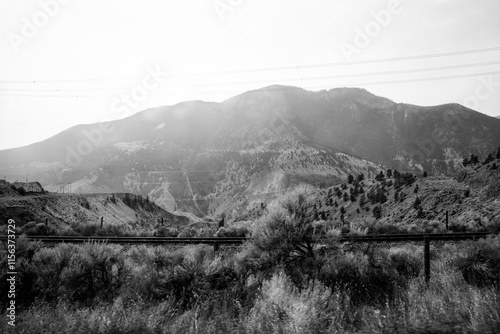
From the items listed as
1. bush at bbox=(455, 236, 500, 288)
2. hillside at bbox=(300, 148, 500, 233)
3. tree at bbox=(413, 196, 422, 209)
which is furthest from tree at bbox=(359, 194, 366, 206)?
bush at bbox=(455, 236, 500, 288)

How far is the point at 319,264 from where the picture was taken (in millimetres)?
12133

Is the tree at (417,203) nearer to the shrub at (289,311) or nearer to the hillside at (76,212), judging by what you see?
the hillside at (76,212)

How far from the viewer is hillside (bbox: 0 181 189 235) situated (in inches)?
1580

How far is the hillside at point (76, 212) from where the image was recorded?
40.1 metres

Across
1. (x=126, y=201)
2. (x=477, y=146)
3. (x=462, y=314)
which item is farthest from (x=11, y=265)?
(x=477, y=146)

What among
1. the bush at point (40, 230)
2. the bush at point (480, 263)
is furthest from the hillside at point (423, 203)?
the bush at point (40, 230)

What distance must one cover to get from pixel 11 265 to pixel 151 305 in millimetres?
5730

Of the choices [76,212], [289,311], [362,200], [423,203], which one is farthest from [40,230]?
[362,200]

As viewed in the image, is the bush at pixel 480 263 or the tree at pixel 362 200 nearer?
the bush at pixel 480 263

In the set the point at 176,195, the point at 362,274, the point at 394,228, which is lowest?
the point at 176,195

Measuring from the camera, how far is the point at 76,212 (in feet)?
200

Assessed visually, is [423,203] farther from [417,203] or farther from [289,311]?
[289,311]

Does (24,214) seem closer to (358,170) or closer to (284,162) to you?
(284,162)

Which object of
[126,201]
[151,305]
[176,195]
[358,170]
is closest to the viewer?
[151,305]
